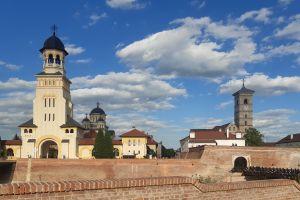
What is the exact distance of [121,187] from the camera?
25.4 feet

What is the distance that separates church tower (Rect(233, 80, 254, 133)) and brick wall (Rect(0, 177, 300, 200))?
Answer: 334ft

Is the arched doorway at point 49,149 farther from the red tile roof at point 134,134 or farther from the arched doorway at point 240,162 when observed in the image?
the arched doorway at point 240,162

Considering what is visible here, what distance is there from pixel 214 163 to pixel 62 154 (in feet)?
79.6

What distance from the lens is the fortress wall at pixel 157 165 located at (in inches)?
1650

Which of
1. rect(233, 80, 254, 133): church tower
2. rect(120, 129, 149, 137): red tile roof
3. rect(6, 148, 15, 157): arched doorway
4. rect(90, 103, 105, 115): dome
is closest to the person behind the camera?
rect(6, 148, 15, 157): arched doorway

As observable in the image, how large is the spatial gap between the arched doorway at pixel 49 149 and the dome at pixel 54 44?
1400cm

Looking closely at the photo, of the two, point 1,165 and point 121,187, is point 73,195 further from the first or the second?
point 1,165

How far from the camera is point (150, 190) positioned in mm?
8156

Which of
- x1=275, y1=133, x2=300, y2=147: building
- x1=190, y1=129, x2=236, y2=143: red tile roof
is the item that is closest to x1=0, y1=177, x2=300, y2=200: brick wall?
x1=190, y1=129, x2=236, y2=143: red tile roof

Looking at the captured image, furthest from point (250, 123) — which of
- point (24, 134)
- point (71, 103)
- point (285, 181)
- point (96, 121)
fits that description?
point (285, 181)

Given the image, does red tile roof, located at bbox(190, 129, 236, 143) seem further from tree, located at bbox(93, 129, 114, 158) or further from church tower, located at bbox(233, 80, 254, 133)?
church tower, located at bbox(233, 80, 254, 133)

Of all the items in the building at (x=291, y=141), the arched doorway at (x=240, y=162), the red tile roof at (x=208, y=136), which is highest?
the red tile roof at (x=208, y=136)

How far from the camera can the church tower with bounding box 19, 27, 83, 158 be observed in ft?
199

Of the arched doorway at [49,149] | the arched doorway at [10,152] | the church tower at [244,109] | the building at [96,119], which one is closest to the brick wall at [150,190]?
the arched doorway at [49,149]
